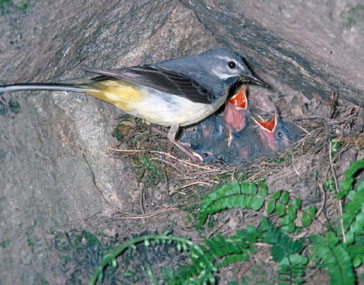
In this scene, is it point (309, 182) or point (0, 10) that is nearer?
point (0, 10)

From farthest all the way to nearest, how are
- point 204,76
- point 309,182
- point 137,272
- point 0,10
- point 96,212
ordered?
1. point 204,76
2. point 96,212
3. point 309,182
4. point 137,272
5. point 0,10

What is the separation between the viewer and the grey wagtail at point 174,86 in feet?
18.1

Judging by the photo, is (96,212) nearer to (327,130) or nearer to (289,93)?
(327,130)

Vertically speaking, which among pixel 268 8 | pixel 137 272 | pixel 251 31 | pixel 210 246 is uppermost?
pixel 268 8

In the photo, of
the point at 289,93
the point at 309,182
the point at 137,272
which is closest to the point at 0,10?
the point at 137,272

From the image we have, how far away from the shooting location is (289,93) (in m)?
7.05

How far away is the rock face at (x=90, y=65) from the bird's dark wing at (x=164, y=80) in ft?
1.92

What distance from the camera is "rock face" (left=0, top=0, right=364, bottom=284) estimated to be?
14.6 feet

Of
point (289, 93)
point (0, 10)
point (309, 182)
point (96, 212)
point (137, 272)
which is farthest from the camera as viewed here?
point (289, 93)

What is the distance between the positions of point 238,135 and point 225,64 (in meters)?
0.94

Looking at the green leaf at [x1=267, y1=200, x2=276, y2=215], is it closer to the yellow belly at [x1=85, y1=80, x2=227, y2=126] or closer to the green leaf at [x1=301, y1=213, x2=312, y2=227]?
the green leaf at [x1=301, y1=213, x2=312, y2=227]

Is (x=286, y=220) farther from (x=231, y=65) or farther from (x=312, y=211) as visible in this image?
(x=231, y=65)

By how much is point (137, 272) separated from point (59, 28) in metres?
2.53

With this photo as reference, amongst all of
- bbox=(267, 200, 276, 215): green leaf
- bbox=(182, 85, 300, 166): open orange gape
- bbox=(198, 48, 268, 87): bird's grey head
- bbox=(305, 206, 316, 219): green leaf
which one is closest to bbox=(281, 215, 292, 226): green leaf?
bbox=(267, 200, 276, 215): green leaf
